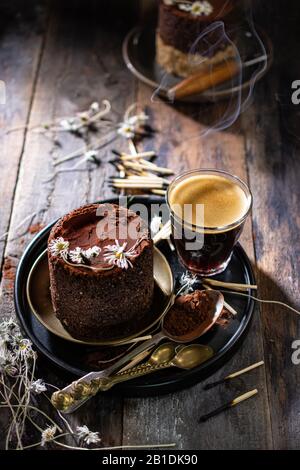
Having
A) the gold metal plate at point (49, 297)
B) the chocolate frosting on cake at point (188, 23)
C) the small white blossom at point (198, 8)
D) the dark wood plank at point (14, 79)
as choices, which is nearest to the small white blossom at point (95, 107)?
the dark wood plank at point (14, 79)

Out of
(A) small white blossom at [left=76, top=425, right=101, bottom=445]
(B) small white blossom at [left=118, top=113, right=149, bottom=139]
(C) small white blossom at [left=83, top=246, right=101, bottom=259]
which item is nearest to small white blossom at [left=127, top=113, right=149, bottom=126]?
(B) small white blossom at [left=118, top=113, right=149, bottom=139]

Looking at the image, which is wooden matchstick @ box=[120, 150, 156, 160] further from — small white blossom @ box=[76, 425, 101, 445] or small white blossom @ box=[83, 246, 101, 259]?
small white blossom @ box=[76, 425, 101, 445]

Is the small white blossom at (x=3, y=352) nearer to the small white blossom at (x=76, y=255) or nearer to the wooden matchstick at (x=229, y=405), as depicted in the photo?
the small white blossom at (x=76, y=255)

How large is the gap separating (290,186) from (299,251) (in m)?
0.27

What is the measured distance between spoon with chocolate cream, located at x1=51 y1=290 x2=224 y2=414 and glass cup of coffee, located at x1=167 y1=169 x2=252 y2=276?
108 millimetres

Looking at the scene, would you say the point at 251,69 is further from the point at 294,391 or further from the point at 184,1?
the point at 294,391

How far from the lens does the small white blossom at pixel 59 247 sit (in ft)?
4.96

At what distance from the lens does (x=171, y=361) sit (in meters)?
1.54

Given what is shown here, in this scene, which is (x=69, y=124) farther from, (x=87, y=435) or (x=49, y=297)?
(x=87, y=435)

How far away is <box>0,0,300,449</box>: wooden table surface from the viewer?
1.50m

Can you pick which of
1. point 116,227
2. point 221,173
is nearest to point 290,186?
point 221,173

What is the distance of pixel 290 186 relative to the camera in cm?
209

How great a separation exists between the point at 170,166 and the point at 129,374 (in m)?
0.85
